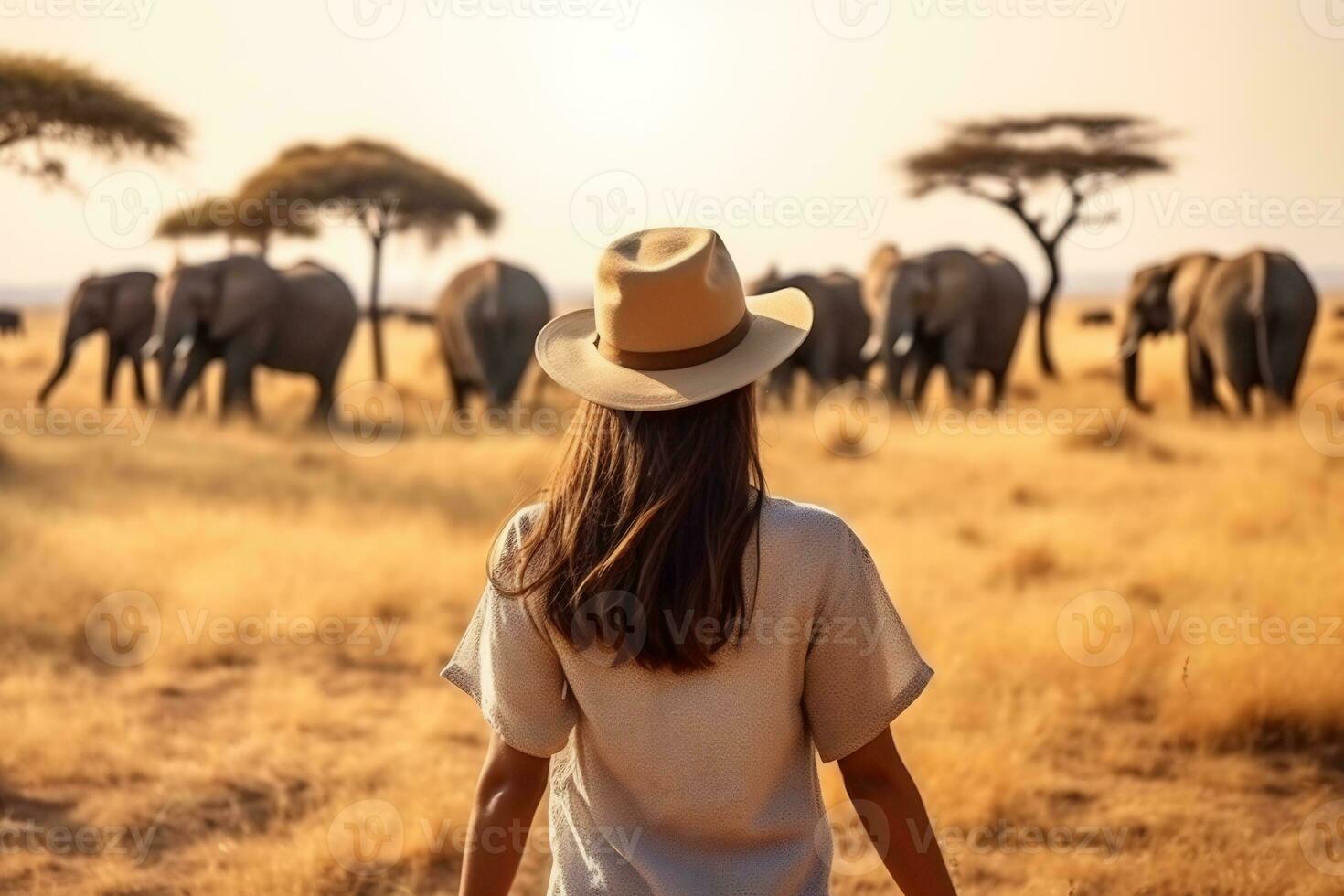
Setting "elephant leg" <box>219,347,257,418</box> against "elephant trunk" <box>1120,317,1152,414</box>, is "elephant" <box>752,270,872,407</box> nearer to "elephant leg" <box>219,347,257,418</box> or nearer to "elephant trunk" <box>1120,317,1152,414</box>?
"elephant trunk" <box>1120,317,1152,414</box>

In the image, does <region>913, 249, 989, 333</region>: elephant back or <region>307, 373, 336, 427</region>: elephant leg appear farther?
<region>307, 373, 336, 427</region>: elephant leg

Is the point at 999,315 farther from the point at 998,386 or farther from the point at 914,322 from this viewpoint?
the point at 914,322

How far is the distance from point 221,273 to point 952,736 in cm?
1103

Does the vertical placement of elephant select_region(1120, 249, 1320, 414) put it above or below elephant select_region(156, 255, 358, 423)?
above

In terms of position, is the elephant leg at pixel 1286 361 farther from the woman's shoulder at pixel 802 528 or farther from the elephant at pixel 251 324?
the woman's shoulder at pixel 802 528

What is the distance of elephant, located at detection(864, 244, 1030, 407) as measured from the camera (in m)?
14.8

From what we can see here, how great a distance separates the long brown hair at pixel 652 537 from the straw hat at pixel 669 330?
33 millimetres

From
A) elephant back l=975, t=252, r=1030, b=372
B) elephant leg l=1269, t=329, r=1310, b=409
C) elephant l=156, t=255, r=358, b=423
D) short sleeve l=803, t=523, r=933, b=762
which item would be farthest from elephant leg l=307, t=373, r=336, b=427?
short sleeve l=803, t=523, r=933, b=762

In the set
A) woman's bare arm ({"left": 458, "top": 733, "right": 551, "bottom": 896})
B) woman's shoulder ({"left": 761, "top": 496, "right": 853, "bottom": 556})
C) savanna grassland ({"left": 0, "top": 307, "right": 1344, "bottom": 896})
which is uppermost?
woman's shoulder ({"left": 761, "top": 496, "right": 853, "bottom": 556})

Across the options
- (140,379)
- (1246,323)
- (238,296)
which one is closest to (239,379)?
(238,296)

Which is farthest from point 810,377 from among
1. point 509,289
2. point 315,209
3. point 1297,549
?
point 1297,549

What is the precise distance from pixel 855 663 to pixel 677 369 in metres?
0.38

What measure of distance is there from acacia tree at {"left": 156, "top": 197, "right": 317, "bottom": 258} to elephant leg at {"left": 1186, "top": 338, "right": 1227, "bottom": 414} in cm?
1075

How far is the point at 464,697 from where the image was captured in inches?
210
